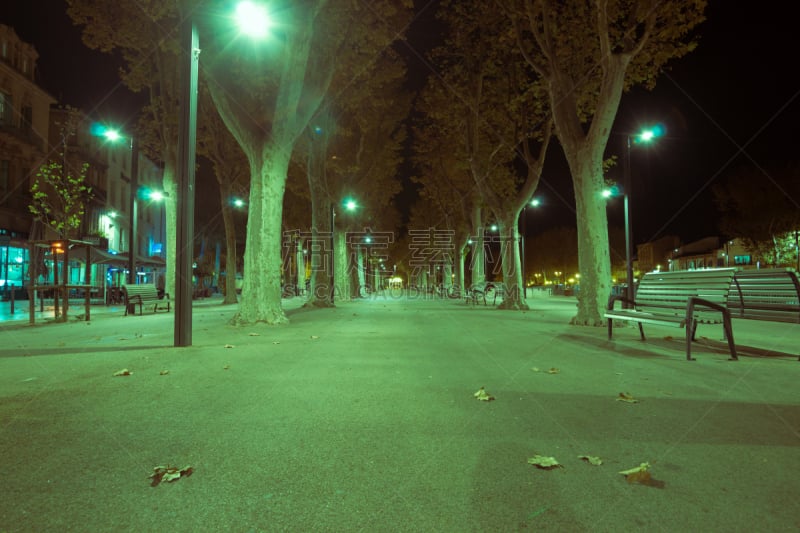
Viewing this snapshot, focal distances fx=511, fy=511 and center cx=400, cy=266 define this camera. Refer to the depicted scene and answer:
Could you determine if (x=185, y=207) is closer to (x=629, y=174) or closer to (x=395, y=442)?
(x=395, y=442)

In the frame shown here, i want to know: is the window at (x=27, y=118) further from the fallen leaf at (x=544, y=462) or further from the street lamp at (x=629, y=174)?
the fallen leaf at (x=544, y=462)

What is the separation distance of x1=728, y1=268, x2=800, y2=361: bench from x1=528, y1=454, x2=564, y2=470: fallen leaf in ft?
20.3

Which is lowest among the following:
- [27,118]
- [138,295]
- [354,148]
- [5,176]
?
[138,295]

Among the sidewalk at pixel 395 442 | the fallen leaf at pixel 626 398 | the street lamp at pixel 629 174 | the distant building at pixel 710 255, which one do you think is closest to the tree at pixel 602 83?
the street lamp at pixel 629 174

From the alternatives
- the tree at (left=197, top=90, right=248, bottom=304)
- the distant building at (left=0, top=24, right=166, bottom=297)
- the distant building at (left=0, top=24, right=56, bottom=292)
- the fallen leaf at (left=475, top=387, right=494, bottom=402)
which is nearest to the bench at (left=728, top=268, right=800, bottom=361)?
the fallen leaf at (left=475, top=387, right=494, bottom=402)

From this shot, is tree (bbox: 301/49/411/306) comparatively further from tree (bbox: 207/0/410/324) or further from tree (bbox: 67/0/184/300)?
tree (bbox: 67/0/184/300)

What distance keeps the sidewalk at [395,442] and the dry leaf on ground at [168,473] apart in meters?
0.05

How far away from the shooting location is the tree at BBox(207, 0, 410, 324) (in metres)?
12.2

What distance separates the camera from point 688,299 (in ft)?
22.0

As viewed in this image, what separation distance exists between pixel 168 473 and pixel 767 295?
9.27m

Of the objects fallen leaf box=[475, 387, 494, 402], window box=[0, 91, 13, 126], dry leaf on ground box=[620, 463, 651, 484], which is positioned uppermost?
window box=[0, 91, 13, 126]

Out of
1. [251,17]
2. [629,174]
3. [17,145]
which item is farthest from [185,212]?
[17,145]

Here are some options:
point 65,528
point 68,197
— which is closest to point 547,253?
point 68,197

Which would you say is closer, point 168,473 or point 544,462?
point 168,473
